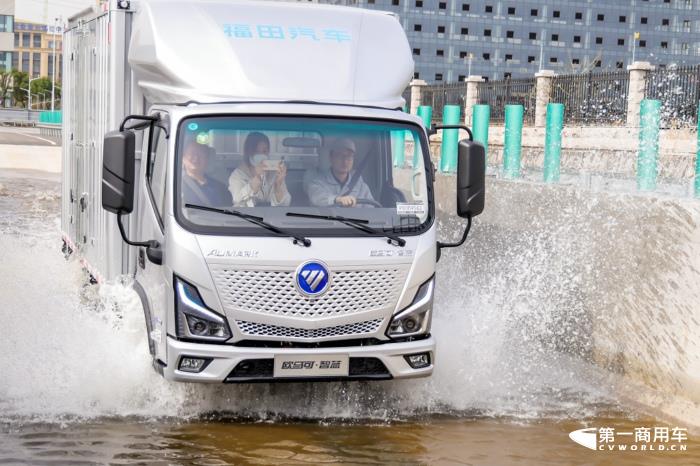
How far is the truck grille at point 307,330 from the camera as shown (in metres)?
7.59

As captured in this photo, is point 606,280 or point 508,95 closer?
point 606,280

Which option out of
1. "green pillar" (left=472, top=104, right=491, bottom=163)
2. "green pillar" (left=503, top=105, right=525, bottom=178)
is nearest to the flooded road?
"green pillar" (left=503, top=105, right=525, bottom=178)

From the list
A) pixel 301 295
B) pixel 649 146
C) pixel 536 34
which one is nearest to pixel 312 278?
pixel 301 295

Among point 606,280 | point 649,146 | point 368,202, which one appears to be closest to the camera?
point 368,202

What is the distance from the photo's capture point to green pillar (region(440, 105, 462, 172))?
15.4m

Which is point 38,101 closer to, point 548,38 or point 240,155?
point 548,38

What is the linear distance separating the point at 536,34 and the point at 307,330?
408 ft

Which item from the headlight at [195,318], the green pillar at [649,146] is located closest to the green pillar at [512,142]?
the green pillar at [649,146]

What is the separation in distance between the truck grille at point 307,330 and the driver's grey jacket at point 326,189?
0.82m

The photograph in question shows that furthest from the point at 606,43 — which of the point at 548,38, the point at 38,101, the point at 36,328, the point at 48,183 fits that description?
the point at 36,328

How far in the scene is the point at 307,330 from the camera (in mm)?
7645

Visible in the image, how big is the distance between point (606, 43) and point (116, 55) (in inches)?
4967

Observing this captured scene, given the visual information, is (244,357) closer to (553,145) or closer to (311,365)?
(311,365)

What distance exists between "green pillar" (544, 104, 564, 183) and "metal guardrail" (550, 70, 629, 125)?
38.3 feet
